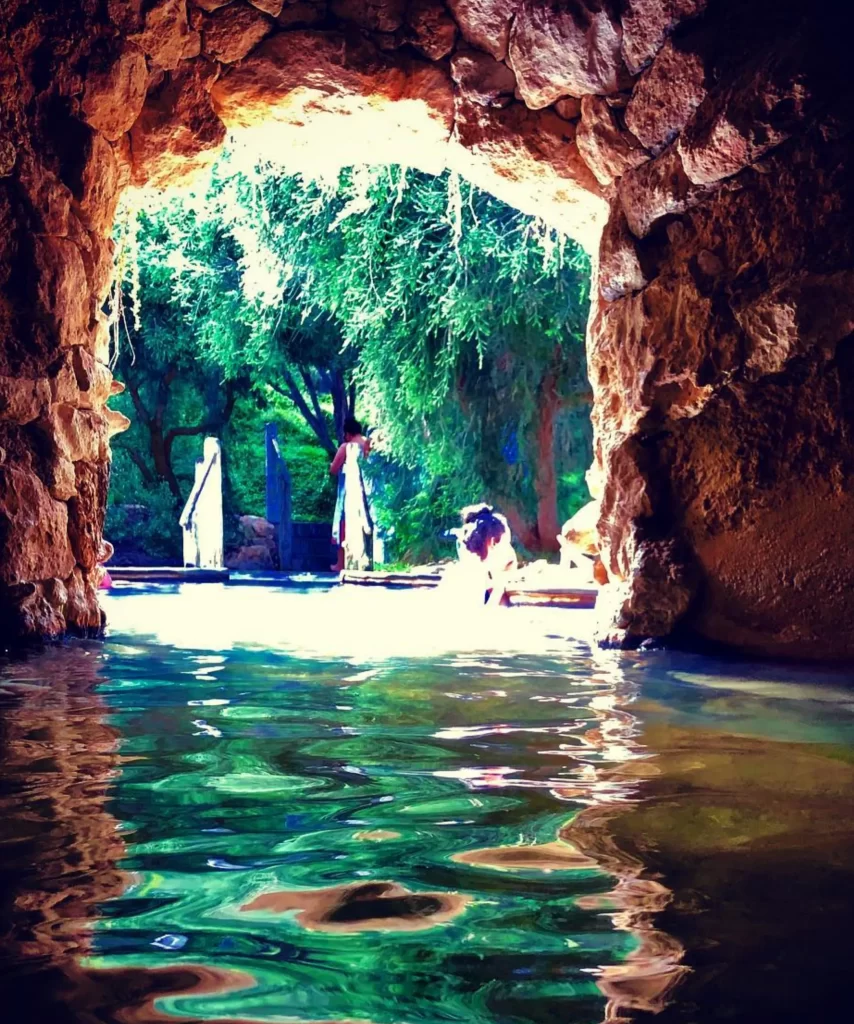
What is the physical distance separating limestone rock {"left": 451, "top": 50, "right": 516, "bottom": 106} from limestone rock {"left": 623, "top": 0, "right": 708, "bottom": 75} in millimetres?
776

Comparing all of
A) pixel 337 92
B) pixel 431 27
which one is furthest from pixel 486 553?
pixel 431 27

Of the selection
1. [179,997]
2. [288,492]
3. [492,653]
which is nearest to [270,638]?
[492,653]

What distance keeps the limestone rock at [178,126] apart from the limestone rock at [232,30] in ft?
0.42

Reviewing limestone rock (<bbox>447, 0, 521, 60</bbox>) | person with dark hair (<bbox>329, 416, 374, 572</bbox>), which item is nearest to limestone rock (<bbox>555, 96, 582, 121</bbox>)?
limestone rock (<bbox>447, 0, 521, 60</bbox>)

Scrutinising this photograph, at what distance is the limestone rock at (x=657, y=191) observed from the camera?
4.98 metres

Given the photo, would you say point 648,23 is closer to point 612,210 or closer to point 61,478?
point 612,210

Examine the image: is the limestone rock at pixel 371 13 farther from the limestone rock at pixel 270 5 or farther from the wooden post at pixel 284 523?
the wooden post at pixel 284 523

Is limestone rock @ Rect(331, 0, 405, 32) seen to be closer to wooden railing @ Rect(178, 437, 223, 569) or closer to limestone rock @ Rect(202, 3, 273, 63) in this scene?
limestone rock @ Rect(202, 3, 273, 63)

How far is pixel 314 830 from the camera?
192cm

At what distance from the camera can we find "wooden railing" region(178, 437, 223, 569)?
1371 cm

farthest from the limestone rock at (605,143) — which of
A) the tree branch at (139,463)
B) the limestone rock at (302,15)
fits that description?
the tree branch at (139,463)

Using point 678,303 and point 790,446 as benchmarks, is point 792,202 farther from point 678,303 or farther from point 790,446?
point 790,446

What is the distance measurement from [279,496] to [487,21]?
11.3 m

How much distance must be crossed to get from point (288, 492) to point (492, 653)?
463 inches
